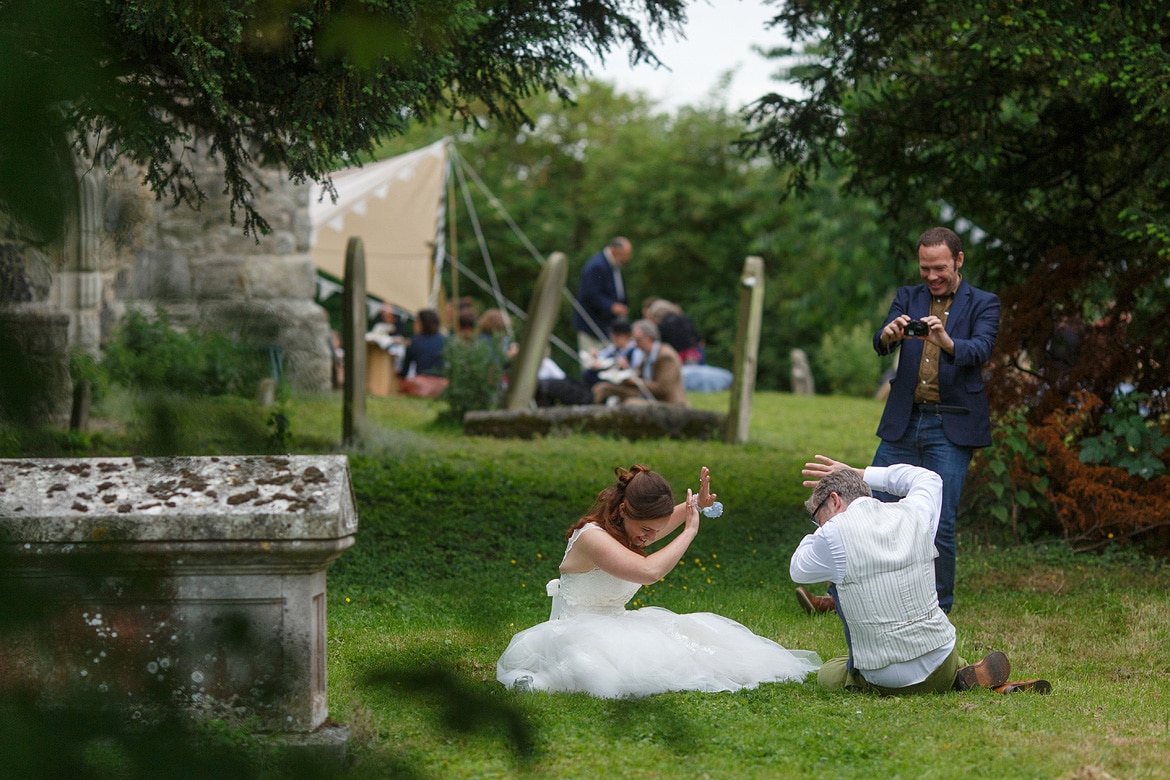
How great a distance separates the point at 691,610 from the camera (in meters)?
6.10

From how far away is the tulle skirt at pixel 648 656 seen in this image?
4312mm

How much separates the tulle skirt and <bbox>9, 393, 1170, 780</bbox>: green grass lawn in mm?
119

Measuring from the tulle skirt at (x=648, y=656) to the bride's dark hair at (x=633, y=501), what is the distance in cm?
35

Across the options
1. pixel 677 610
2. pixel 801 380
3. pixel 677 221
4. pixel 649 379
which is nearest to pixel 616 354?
pixel 649 379

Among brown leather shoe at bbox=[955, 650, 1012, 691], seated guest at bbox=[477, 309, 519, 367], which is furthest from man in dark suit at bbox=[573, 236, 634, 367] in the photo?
brown leather shoe at bbox=[955, 650, 1012, 691]

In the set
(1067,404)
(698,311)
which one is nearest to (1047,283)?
(1067,404)

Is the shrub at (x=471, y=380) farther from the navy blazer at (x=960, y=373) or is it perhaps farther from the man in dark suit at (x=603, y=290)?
the navy blazer at (x=960, y=373)

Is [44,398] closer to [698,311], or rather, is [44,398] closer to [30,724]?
[30,724]

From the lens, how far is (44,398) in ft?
4.38

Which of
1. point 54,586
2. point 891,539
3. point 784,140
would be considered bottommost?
point 891,539

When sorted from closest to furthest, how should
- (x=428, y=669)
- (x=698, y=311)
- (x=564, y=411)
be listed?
(x=428, y=669) < (x=564, y=411) < (x=698, y=311)

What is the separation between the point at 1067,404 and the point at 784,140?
266 centimetres

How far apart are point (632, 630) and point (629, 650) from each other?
0.20 m

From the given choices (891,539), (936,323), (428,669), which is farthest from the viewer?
(936,323)
